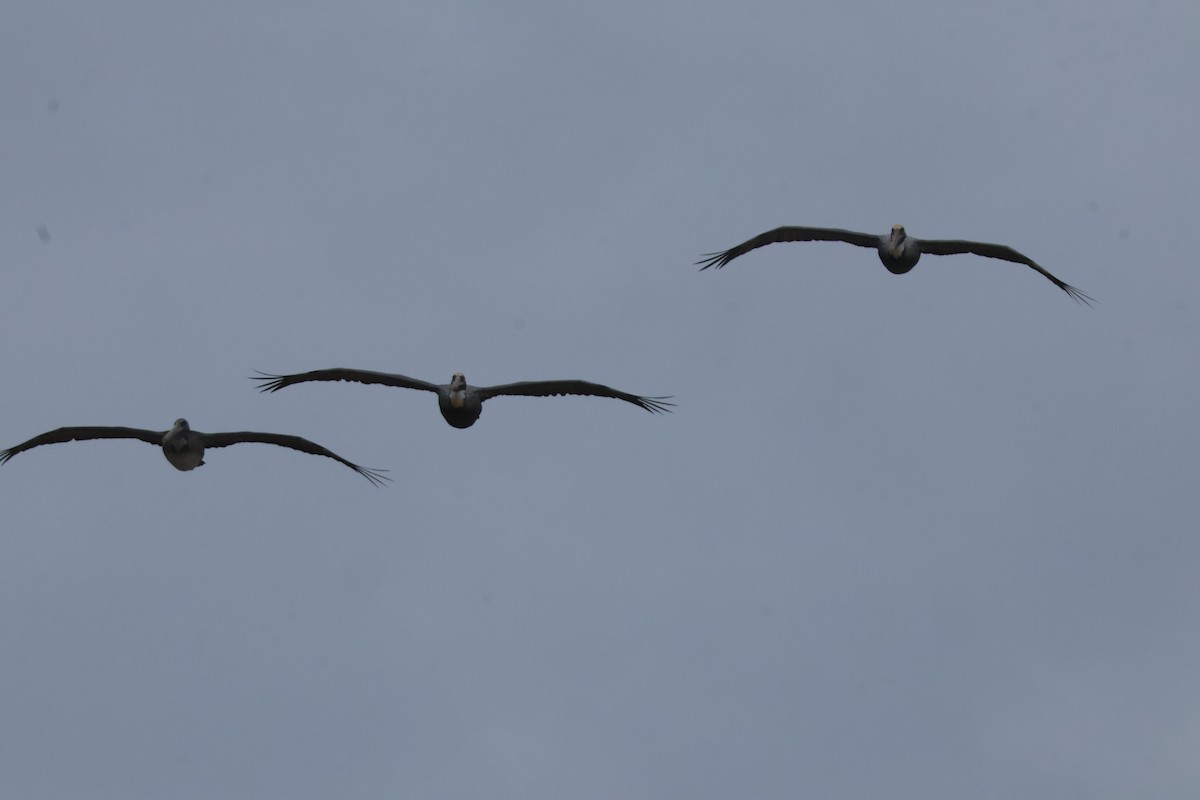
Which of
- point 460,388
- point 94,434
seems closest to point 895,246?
point 460,388

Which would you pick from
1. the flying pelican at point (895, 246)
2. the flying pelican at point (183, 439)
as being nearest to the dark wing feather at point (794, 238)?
the flying pelican at point (895, 246)

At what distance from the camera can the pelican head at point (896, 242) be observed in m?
33.3

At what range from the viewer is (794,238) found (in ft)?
114

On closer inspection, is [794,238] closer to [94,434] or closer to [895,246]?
[895,246]

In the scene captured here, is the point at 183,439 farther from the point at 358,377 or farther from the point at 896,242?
the point at 896,242

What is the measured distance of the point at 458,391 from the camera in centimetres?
3153

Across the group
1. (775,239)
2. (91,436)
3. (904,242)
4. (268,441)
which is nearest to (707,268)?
(775,239)

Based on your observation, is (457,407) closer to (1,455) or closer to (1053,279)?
(1,455)

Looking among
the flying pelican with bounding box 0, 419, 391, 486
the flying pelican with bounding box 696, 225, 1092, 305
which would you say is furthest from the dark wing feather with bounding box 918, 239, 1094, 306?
the flying pelican with bounding box 0, 419, 391, 486

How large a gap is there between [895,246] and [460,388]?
8964 millimetres

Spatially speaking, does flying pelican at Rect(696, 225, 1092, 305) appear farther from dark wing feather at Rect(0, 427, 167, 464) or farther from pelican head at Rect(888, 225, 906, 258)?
dark wing feather at Rect(0, 427, 167, 464)

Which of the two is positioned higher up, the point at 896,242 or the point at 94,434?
the point at 896,242

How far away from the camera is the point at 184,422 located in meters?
31.7

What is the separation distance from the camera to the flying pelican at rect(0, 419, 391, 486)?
31.4 m
